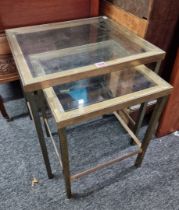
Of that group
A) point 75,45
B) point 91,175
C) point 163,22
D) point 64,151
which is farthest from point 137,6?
point 91,175

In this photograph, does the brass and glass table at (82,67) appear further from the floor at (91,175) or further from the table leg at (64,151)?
the floor at (91,175)

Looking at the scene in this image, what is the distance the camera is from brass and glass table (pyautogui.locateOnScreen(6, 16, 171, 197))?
69 centimetres

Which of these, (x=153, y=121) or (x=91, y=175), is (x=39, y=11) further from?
(x=91, y=175)

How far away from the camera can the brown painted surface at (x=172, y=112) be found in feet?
3.37

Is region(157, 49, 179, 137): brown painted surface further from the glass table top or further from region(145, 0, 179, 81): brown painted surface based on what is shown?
the glass table top

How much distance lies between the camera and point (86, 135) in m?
1.35

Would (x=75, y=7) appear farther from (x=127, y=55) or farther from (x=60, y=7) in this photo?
(x=127, y=55)

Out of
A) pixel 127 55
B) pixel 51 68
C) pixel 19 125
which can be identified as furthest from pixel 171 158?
pixel 19 125

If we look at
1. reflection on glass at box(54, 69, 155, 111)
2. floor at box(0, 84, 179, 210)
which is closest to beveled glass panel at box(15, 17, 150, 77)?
reflection on glass at box(54, 69, 155, 111)

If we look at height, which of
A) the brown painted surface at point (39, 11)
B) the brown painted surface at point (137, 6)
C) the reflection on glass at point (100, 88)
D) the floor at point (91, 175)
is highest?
A: the brown painted surface at point (137, 6)

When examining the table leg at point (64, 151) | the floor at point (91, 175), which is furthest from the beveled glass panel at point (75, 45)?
the floor at point (91, 175)

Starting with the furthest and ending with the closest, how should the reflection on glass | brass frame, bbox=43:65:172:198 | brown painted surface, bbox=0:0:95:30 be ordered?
brown painted surface, bbox=0:0:95:30
the reflection on glass
brass frame, bbox=43:65:172:198

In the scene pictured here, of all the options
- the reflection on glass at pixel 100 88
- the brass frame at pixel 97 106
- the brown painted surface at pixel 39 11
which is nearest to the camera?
the brass frame at pixel 97 106

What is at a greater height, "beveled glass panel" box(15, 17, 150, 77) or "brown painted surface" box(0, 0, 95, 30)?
"brown painted surface" box(0, 0, 95, 30)
